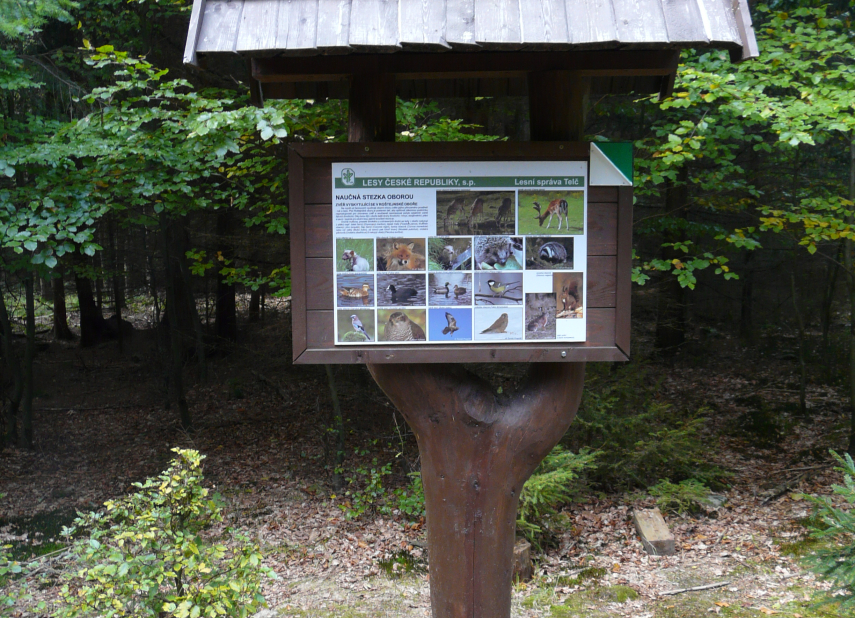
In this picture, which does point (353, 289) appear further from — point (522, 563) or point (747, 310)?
point (747, 310)

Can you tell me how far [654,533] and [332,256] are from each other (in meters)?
4.32

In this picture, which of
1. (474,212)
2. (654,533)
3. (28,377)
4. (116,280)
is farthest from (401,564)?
(116,280)

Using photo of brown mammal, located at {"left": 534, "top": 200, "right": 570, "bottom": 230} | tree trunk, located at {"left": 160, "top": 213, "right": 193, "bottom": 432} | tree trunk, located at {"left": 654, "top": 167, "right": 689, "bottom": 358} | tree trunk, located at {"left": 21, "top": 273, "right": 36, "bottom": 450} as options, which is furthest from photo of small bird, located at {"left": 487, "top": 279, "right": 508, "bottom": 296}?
tree trunk, located at {"left": 21, "top": 273, "right": 36, "bottom": 450}

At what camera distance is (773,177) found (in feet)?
28.6

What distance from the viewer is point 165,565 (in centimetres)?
302

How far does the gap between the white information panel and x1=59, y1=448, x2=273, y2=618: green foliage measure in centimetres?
145

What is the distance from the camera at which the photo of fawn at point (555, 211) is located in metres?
2.21

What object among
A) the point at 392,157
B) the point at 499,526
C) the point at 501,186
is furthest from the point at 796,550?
the point at 392,157

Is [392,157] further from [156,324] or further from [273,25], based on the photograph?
[156,324]

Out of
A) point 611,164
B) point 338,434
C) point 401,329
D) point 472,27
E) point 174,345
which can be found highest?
point 472,27

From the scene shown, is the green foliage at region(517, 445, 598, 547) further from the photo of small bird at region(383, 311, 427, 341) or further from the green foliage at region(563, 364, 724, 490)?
the photo of small bird at region(383, 311, 427, 341)

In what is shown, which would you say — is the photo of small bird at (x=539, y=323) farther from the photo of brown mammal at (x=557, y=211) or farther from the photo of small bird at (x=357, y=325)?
the photo of small bird at (x=357, y=325)

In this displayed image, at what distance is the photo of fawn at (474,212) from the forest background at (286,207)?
2.36 ft

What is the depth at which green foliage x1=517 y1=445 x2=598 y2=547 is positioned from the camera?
500cm
